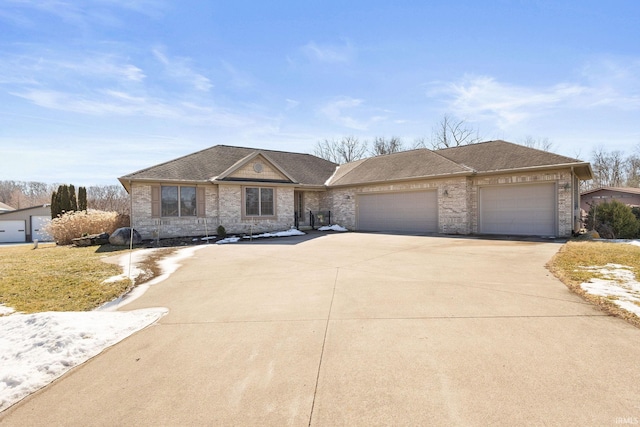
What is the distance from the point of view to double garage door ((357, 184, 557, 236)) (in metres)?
13.8

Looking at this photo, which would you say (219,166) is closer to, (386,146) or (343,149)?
(343,149)

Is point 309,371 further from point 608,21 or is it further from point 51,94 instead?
point 51,94

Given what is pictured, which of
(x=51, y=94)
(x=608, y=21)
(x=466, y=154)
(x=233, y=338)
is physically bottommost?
(x=233, y=338)

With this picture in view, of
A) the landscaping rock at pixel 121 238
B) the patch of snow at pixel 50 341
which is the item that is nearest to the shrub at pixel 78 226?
the landscaping rock at pixel 121 238

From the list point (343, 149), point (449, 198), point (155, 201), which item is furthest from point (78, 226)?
point (343, 149)

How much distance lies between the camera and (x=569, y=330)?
369 cm

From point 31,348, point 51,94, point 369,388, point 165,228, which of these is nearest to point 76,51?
point 51,94

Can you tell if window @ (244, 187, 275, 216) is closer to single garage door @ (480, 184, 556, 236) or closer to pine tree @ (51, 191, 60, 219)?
single garage door @ (480, 184, 556, 236)

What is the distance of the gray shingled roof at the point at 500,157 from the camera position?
13.7 m

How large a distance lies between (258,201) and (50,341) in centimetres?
1410

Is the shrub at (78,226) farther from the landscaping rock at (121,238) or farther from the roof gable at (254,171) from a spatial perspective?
the roof gable at (254,171)

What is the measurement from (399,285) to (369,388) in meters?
3.45

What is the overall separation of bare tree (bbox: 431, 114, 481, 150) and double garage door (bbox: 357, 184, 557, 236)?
2280cm

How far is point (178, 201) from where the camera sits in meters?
15.9
